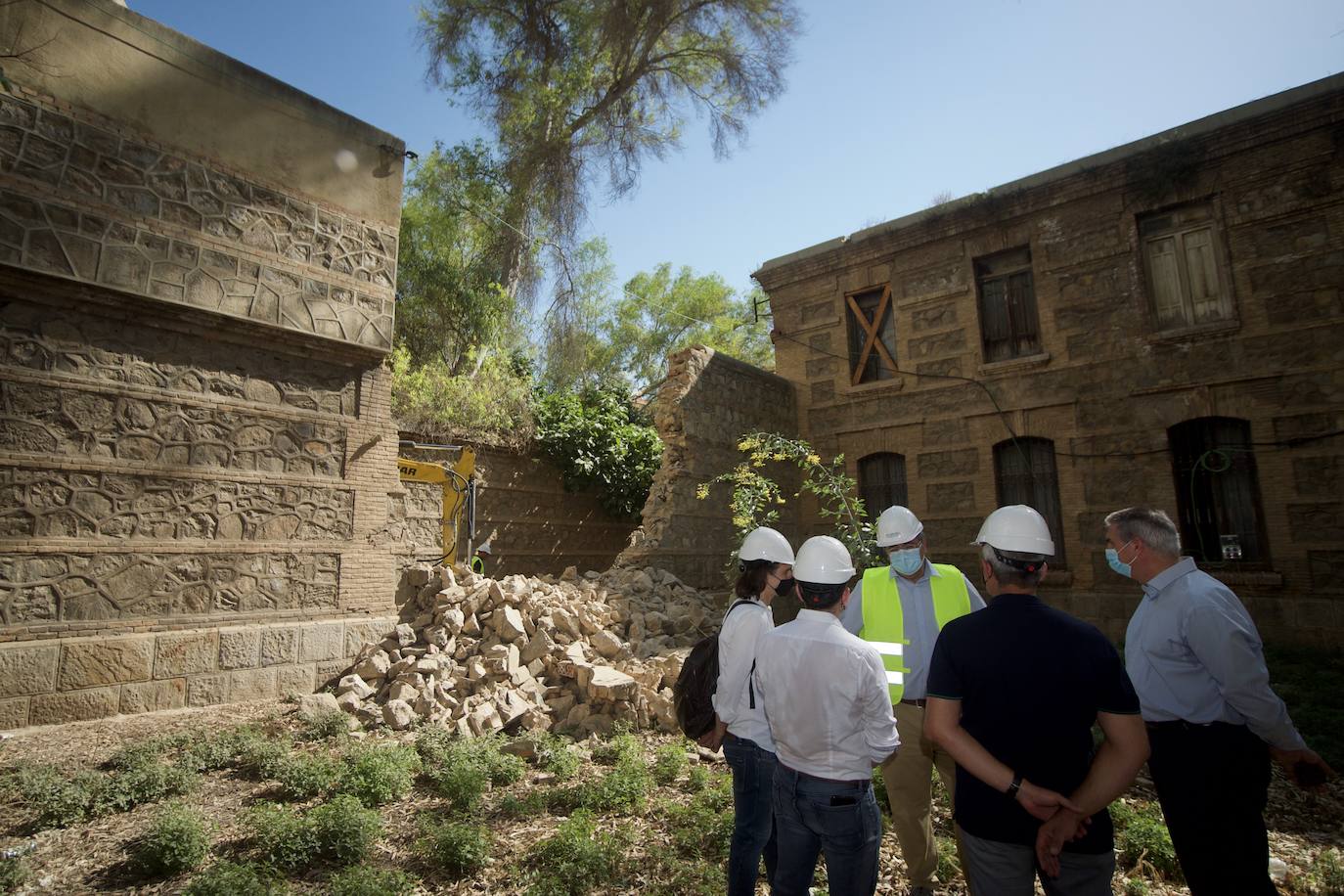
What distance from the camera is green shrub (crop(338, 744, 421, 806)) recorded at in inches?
193

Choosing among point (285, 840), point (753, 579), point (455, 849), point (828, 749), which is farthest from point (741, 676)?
point (285, 840)

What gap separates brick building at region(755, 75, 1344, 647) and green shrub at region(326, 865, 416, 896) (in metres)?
10.9

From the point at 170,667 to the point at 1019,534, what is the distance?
7.76 meters

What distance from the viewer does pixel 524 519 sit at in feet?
50.2

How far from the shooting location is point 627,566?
11.0 meters

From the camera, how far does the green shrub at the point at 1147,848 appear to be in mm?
4020

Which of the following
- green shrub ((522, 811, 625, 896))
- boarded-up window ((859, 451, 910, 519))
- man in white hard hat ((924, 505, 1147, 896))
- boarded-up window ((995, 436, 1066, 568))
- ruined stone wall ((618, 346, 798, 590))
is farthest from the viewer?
boarded-up window ((859, 451, 910, 519))

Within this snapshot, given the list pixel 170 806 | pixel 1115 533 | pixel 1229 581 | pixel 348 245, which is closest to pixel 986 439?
pixel 1229 581

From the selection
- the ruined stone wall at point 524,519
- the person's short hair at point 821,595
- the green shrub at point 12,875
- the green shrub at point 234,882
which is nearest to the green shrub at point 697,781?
the green shrub at point 234,882

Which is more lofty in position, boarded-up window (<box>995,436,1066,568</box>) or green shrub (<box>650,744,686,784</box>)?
boarded-up window (<box>995,436,1066,568</box>)

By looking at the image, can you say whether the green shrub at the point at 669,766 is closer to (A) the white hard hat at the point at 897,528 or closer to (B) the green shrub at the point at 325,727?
(A) the white hard hat at the point at 897,528

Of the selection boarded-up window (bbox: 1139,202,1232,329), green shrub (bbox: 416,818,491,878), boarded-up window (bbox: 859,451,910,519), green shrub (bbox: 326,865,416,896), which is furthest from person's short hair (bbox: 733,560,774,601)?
boarded-up window (bbox: 1139,202,1232,329)

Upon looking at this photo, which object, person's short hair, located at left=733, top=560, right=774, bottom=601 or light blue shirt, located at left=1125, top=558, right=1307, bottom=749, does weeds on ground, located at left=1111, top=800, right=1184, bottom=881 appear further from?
person's short hair, located at left=733, top=560, right=774, bottom=601

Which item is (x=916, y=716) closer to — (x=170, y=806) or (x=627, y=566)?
(x=170, y=806)
